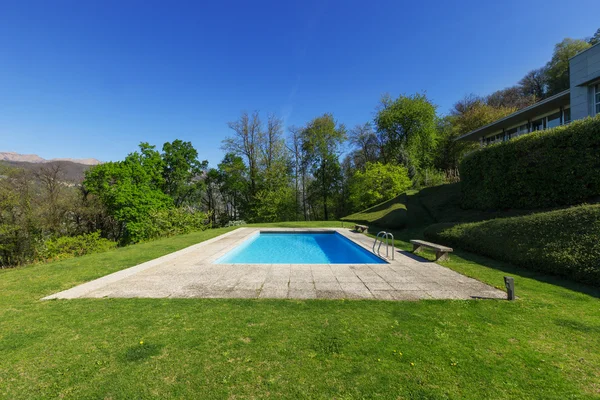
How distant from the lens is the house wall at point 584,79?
10377 millimetres

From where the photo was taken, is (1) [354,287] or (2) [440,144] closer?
(1) [354,287]

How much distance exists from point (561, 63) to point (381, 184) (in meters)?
21.4

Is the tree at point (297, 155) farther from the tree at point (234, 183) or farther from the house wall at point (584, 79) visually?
the house wall at point (584, 79)

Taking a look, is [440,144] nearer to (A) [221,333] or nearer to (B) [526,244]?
(B) [526,244]

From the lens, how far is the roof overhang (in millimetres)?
12892

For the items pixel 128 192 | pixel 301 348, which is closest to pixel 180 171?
pixel 128 192

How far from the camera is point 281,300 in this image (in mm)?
3924

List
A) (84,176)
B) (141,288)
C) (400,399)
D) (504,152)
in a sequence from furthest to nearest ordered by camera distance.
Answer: (84,176), (504,152), (141,288), (400,399)


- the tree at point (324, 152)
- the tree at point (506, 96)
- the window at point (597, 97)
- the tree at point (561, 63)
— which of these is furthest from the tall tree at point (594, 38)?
the tree at point (324, 152)

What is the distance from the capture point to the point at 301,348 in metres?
2.60

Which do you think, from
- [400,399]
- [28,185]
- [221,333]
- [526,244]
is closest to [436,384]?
[400,399]

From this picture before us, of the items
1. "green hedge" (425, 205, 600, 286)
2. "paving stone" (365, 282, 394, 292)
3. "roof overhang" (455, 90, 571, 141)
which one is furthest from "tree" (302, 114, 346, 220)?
"paving stone" (365, 282, 394, 292)

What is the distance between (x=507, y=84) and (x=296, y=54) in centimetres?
2657

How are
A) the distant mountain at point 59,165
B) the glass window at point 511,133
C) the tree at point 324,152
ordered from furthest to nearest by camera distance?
the tree at point 324,152, the glass window at point 511,133, the distant mountain at point 59,165
